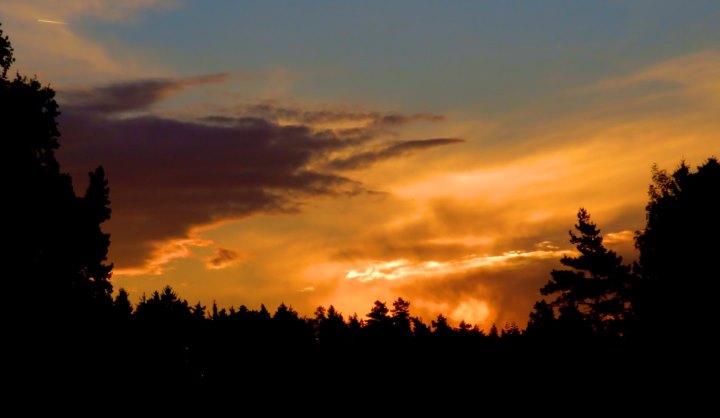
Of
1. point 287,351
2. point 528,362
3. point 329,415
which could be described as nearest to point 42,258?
point 528,362

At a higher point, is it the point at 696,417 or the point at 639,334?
the point at 639,334

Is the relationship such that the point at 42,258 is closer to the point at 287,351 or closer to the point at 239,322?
the point at 287,351

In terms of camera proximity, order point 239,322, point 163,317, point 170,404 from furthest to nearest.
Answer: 1. point 239,322
2. point 163,317
3. point 170,404

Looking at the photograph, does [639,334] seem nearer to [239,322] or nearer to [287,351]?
[287,351]

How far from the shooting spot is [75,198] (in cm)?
3206

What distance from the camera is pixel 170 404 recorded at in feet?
220

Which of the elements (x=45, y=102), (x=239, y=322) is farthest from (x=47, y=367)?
(x=239, y=322)

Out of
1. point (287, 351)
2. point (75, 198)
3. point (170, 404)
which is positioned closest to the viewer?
point (75, 198)

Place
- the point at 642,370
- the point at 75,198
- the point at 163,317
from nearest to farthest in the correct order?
the point at 75,198
the point at 642,370
the point at 163,317

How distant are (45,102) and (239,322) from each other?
108604mm

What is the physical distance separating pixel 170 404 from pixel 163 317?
3969cm

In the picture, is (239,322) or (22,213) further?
(239,322)

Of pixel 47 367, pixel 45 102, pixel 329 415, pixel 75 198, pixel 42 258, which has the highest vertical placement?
pixel 45 102

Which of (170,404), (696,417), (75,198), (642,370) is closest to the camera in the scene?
(75,198)
